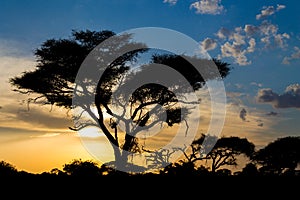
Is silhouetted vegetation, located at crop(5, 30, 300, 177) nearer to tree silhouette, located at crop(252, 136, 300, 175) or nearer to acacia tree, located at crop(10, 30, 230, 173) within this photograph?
acacia tree, located at crop(10, 30, 230, 173)

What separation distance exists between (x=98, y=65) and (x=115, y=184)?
53.7 ft

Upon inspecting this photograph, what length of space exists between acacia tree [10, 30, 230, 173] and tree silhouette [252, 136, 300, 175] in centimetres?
1391

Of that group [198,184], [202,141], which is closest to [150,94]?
[198,184]

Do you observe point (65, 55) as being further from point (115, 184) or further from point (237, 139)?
point (237, 139)

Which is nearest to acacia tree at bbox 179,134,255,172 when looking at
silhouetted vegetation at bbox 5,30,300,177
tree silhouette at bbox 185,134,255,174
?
tree silhouette at bbox 185,134,255,174

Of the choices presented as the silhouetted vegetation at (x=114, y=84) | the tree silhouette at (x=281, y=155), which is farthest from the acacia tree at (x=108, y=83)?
the tree silhouette at (x=281, y=155)

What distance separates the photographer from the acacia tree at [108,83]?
2725 centimetres

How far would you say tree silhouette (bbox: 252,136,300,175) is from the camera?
38.8m

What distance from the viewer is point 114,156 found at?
27.4 m

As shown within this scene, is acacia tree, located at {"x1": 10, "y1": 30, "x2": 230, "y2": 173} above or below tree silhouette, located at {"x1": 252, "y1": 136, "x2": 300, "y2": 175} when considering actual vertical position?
above

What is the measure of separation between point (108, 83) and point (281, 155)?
19569 mm

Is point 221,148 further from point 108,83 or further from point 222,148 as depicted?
point 108,83

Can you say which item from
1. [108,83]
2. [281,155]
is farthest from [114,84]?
[281,155]

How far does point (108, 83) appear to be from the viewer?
28.4m
